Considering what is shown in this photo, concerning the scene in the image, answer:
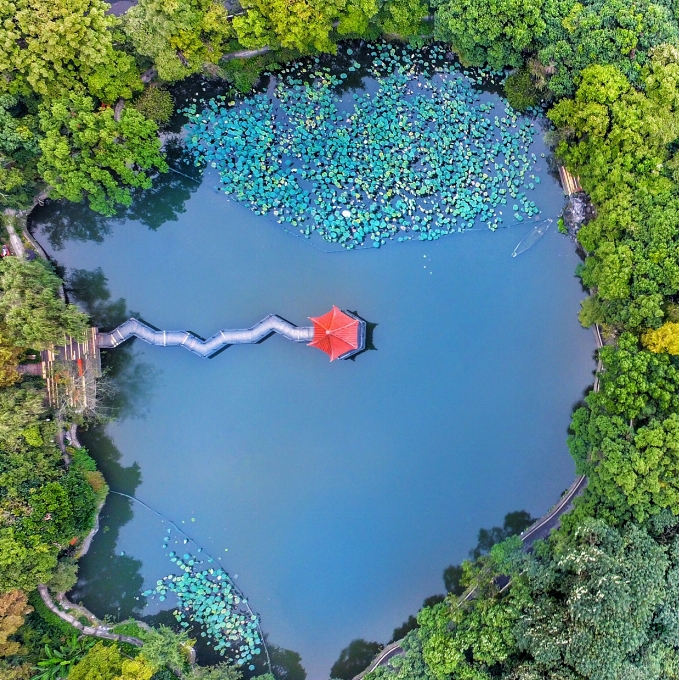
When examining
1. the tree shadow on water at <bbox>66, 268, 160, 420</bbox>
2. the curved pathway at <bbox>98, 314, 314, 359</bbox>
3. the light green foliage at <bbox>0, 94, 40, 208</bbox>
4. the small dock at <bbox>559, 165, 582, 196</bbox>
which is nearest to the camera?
the light green foliage at <bbox>0, 94, 40, 208</bbox>

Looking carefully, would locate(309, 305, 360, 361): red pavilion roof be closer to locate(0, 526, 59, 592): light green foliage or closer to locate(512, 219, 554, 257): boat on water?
locate(512, 219, 554, 257): boat on water

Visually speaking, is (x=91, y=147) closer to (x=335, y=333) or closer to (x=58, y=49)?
(x=58, y=49)

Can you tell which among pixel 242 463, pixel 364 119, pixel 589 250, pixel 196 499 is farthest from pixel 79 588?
pixel 589 250

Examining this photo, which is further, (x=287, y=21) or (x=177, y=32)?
(x=287, y=21)

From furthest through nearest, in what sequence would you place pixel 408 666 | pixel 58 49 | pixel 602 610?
1. pixel 408 666
2. pixel 58 49
3. pixel 602 610

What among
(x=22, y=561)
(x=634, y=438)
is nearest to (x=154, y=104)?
(x=22, y=561)

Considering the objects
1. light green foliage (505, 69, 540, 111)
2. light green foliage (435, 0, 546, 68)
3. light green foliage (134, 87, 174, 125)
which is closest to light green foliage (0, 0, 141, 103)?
light green foliage (134, 87, 174, 125)
